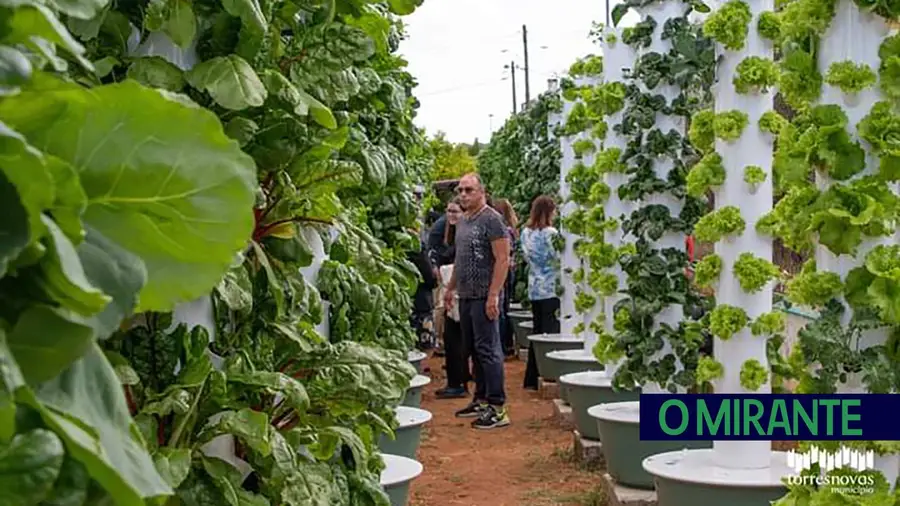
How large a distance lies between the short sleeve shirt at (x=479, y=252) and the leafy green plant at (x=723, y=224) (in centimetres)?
319

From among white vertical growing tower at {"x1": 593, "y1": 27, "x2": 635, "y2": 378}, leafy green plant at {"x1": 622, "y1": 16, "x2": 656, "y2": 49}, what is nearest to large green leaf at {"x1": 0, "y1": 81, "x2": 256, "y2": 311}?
leafy green plant at {"x1": 622, "y1": 16, "x2": 656, "y2": 49}

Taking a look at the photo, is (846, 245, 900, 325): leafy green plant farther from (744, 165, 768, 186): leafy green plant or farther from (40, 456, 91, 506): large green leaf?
(40, 456, 91, 506): large green leaf

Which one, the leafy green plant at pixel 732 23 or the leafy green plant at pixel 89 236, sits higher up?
the leafy green plant at pixel 732 23

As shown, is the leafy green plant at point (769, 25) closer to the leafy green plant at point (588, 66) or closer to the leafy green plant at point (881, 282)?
the leafy green plant at point (881, 282)

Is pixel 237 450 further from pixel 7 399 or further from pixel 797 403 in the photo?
pixel 797 403

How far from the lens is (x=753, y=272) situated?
3.93 metres

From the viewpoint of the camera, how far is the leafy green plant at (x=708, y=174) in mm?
4047

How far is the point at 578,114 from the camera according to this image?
7.23 metres

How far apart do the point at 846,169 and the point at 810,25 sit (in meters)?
0.46

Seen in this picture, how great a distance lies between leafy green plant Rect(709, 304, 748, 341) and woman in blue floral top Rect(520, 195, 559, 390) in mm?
4724

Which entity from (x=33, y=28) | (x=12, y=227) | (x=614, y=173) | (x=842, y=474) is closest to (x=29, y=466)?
(x=12, y=227)

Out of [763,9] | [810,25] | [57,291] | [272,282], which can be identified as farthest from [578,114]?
[57,291]

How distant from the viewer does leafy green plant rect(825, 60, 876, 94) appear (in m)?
2.94

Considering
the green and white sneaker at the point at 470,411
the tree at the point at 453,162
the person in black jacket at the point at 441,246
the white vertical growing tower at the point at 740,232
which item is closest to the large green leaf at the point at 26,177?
the white vertical growing tower at the point at 740,232
